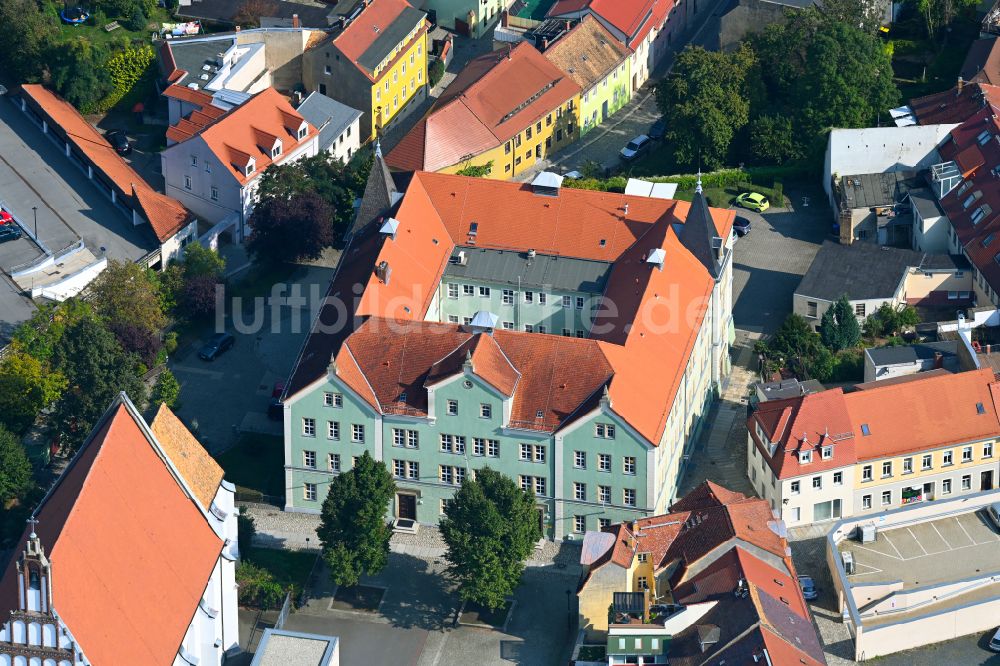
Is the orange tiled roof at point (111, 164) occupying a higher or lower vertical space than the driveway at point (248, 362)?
higher

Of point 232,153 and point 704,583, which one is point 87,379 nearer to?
point 232,153

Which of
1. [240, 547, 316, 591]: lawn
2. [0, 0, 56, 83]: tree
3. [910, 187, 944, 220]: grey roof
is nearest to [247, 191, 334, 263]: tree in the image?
[0, 0, 56, 83]: tree

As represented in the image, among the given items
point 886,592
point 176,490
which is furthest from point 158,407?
point 886,592

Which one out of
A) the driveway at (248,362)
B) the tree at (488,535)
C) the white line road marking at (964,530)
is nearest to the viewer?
the tree at (488,535)

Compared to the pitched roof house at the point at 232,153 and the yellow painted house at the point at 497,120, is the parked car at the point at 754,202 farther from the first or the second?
the pitched roof house at the point at 232,153

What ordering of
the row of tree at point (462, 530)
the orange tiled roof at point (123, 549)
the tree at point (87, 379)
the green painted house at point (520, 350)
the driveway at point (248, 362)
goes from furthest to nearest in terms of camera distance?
the driveway at point (248, 362), the tree at point (87, 379), the green painted house at point (520, 350), the row of tree at point (462, 530), the orange tiled roof at point (123, 549)

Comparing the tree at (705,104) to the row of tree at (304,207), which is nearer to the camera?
the row of tree at (304,207)

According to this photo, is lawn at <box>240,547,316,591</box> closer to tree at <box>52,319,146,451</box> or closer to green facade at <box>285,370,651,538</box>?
green facade at <box>285,370,651,538</box>

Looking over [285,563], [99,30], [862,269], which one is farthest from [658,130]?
[285,563]

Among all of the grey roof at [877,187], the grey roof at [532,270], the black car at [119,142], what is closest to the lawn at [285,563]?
the grey roof at [532,270]
